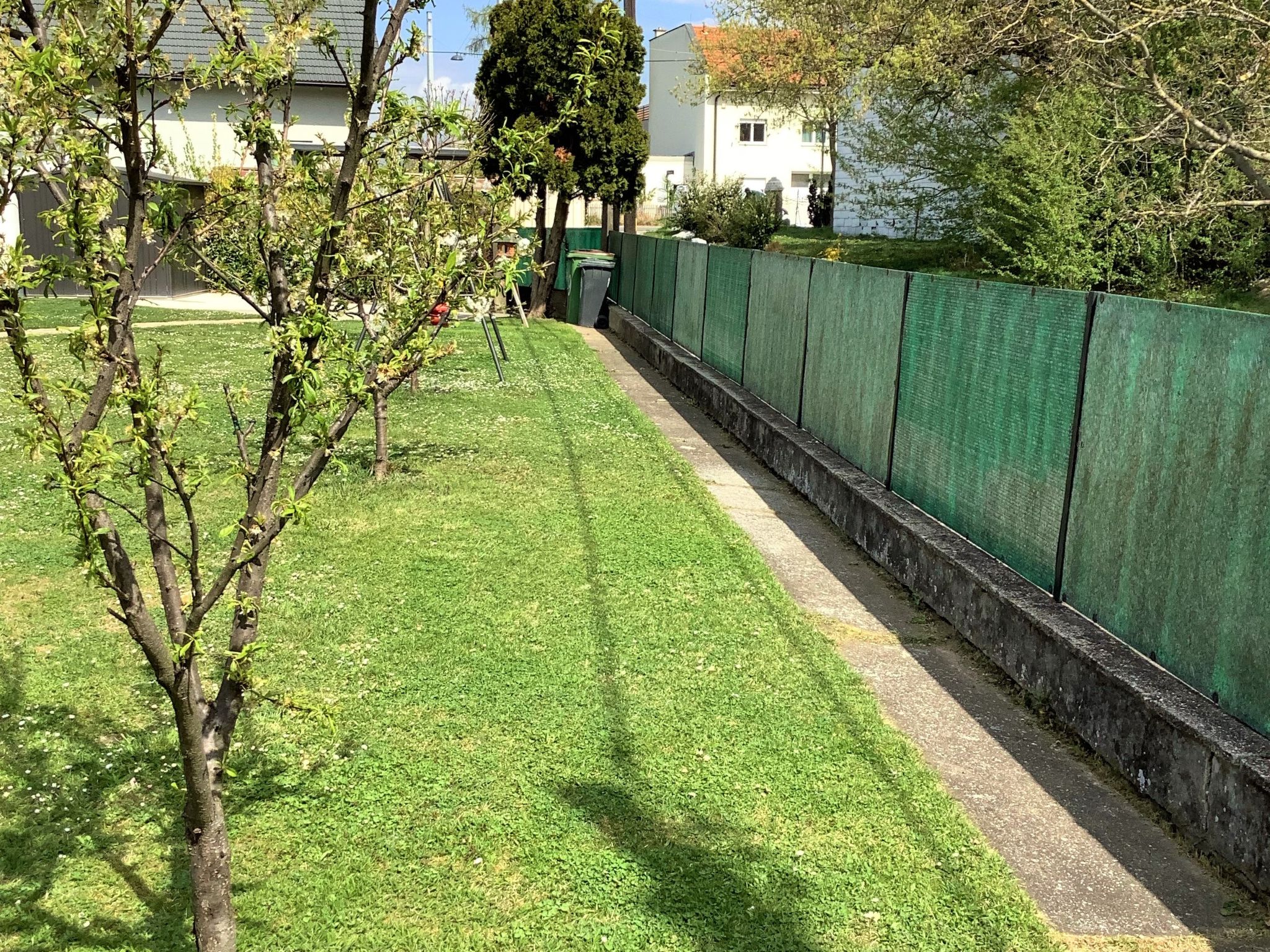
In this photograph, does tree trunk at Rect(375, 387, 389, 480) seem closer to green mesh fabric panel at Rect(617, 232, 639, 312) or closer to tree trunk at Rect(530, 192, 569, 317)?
green mesh fabric panel at Rect(617, 232, 639, 312)

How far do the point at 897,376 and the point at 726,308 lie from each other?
670cm

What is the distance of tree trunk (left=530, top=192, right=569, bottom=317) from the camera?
Result: 27784 mm

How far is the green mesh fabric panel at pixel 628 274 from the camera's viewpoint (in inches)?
998

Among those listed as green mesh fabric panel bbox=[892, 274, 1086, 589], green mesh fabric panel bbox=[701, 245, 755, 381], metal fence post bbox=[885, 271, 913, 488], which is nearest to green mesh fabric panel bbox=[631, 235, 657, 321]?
green mesh fabric panel bbox=[701, 245, 755, 381]

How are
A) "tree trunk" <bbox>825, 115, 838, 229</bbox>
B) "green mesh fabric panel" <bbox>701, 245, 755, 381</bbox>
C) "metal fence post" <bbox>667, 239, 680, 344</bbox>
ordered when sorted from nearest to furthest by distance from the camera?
"green mesh fabric panel" <bbox>701, 245, 755, 381</bbox>, "metal fence post" <bbox>667, 239, 680, 344</bbox>, "tree trunk" <bbox>825, 115, 838, 229</bbox>

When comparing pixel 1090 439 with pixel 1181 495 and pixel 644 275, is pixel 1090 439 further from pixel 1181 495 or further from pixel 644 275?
pixel 644 275

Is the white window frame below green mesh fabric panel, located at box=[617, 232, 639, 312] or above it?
above

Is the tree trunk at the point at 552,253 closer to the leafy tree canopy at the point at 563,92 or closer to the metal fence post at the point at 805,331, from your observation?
the leafy tree canopy at the point at 563,92

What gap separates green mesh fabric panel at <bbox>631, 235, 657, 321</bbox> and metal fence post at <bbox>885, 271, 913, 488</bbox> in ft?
43.5

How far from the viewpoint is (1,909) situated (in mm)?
4117

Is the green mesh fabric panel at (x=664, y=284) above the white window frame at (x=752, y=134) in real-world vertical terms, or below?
below

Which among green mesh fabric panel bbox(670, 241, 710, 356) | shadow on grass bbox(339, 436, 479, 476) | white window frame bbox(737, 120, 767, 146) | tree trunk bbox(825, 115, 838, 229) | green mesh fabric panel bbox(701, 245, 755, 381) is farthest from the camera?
white window frame bbox(737, 120, 767, 146)

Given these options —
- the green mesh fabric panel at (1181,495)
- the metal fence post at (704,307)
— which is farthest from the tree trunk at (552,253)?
the green mesh fabric panel at (1181,495)

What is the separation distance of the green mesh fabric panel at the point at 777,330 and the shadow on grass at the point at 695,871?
730cm
